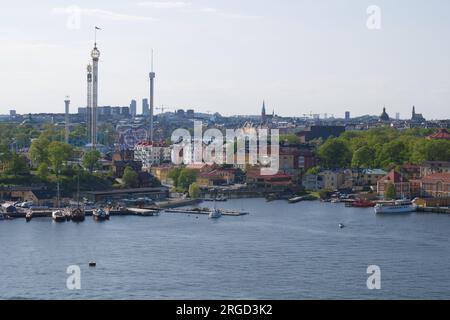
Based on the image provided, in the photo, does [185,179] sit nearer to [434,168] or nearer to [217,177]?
[217,177]

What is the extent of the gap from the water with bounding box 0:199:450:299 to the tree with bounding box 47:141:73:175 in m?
3.40

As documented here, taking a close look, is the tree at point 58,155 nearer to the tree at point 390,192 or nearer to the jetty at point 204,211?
the jetty at point 204,211

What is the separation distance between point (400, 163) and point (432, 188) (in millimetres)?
3020

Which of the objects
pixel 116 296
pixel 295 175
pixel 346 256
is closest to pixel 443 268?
pixel 346 256

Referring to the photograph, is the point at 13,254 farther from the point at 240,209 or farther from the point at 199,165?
the point at 199,165

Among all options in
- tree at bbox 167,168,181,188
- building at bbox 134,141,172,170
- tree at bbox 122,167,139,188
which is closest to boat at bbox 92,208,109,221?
tree at bbox 122,167,139,188

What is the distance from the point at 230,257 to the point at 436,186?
7539mm

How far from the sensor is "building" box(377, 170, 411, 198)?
14.2m

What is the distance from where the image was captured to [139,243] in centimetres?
850

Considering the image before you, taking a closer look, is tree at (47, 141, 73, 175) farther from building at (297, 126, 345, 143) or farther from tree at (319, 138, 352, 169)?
building at (297, 126, 345, 143)

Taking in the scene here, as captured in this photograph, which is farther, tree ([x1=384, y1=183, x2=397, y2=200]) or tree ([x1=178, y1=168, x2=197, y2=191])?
tree ([x1=178, y1=168, x2=197, y2=191])

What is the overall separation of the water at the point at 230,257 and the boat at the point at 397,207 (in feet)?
1.85

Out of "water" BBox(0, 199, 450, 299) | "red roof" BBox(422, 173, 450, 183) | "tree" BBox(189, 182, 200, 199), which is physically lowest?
"water" BBox(0, 199, 450, 299)

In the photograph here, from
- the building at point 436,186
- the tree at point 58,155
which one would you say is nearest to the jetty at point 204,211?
the tree at point 58,155
